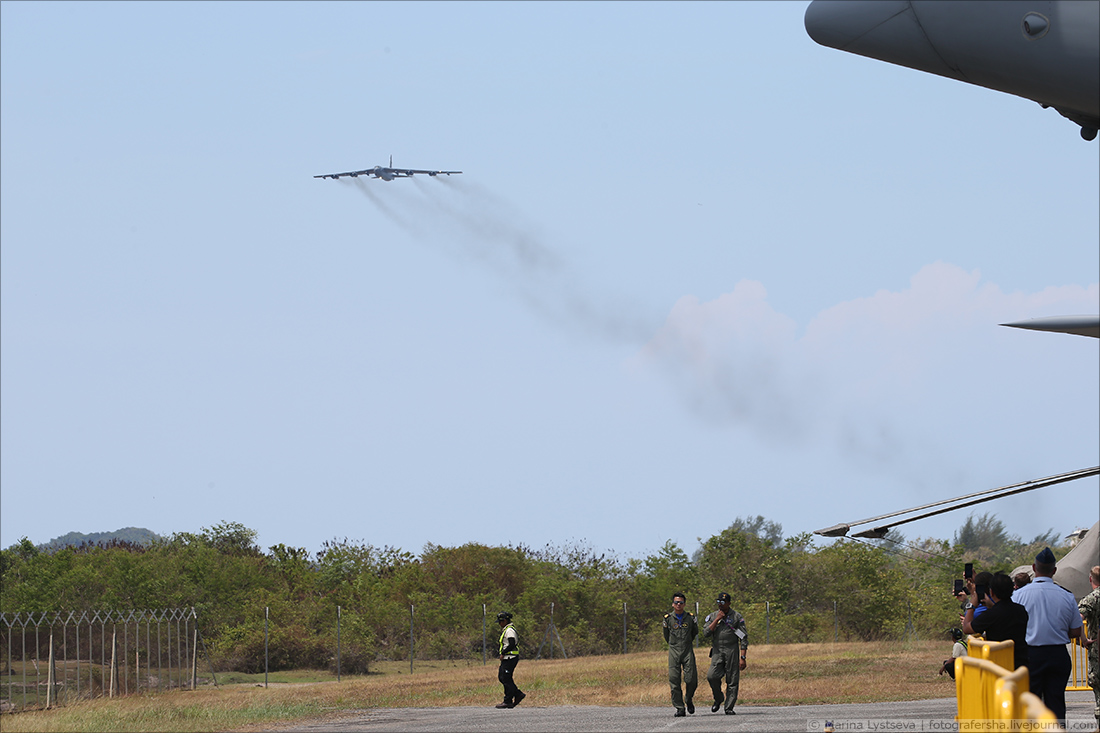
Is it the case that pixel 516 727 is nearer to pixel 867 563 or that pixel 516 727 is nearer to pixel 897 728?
pixel 897 728

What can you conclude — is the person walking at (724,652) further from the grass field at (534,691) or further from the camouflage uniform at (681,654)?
the grass field at (534,691)

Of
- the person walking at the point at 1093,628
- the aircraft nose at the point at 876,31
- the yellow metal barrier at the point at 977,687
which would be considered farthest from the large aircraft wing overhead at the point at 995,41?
the yellow metal barrier at the point at 977,687

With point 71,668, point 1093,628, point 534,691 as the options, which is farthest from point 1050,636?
point 71,668

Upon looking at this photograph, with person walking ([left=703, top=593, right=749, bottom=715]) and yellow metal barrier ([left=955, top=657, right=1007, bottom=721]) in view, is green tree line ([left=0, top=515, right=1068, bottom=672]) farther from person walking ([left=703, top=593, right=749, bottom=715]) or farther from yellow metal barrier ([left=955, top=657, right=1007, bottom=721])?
A: yellow metal barrier ([left=955, top=657, right=1007, bottom=721])

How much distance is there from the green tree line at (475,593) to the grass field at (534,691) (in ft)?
19.6

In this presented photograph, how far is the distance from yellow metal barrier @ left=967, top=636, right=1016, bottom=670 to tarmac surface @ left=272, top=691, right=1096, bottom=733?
3927 millimetres

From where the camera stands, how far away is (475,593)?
168 ft

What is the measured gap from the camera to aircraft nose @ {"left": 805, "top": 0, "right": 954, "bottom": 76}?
12367 millimetres

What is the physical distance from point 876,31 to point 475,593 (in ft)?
135

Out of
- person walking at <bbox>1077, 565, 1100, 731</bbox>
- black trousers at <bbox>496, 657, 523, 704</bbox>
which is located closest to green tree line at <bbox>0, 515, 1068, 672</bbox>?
black trousers at <bbox>496, 657, 523, 704</bbox>

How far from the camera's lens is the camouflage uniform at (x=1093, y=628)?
12.5 m

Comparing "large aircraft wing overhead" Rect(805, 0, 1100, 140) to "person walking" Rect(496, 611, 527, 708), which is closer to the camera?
"large aircraft wing overhead" Rect(805, 0, 1100, 140)

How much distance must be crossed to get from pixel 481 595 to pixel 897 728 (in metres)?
35.4

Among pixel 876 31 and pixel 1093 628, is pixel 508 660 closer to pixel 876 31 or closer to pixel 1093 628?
pixel 1093 628
